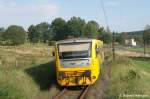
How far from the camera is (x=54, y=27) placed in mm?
136375

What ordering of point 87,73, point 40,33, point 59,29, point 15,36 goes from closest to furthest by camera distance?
point 87,73 < point 15,36 < point 59,29 < point 40,33

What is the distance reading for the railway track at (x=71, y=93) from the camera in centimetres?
1873

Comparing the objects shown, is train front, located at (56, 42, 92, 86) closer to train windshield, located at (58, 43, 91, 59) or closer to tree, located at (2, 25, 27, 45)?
train windshield, located at (58, 43, 91, 59)

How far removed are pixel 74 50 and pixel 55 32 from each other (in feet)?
375

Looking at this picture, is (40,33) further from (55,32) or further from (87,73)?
(87,73)

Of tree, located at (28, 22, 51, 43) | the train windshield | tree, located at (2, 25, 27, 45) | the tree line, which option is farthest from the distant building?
the train windshield

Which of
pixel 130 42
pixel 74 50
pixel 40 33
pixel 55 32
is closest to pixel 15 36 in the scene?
pixel 40 33

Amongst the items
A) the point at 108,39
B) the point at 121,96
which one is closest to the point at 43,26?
the point at 108,39

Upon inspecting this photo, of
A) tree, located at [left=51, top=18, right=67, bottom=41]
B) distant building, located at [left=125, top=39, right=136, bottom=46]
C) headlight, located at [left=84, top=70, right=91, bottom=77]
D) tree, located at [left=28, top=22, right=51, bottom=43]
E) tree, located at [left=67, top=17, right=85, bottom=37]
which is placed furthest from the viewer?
distant building, located at [left=125, top=39, right=136, bottom=46]

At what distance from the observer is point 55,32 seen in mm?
135250

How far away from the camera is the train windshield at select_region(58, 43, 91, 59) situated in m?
21.2

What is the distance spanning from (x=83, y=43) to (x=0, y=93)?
25.1ft

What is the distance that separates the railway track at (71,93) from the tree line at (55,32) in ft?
249

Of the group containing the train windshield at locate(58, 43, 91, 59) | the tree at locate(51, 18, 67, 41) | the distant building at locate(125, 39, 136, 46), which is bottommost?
the distant building at locate(125, 39, 136, 46)
